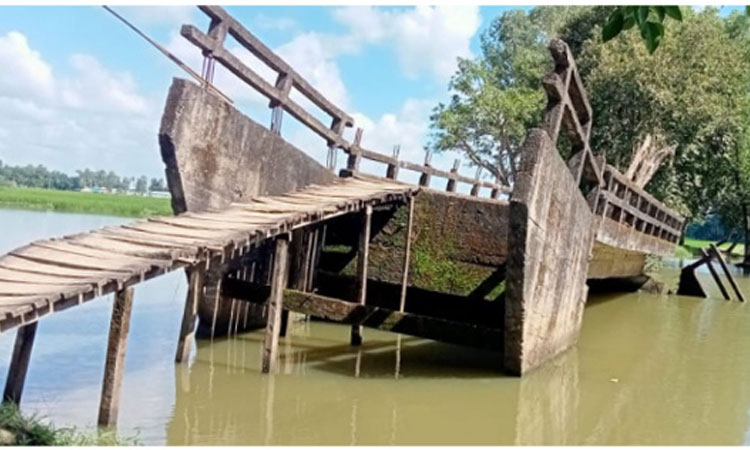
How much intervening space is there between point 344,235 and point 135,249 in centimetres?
451

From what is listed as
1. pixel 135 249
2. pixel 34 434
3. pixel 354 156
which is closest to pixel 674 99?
pixel 354 156

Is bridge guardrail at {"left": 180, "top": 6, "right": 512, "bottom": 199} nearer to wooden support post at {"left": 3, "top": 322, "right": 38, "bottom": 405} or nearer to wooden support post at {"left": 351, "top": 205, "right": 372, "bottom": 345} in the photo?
Answer: wooden support post at {"left": 351, "top": 205, "right": 372, "bottom": 345}

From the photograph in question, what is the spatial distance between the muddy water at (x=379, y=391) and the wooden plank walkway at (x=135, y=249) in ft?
3.89

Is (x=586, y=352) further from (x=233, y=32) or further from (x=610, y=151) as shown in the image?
(x=610, y=151)

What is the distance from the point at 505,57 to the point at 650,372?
24.7m

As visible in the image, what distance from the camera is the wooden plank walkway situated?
4836mm

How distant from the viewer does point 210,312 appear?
9625 millimetres

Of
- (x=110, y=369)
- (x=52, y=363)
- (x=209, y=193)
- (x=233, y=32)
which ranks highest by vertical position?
(x=233, y=32)

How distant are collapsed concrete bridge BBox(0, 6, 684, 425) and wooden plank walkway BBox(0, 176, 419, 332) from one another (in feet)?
0.09

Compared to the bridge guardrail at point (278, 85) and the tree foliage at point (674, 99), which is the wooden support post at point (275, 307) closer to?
the bridge guardrail at point (278, 85)

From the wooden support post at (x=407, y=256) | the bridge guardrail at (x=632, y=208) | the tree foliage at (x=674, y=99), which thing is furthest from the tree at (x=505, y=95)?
the wooden support post at (x=407, y=256)

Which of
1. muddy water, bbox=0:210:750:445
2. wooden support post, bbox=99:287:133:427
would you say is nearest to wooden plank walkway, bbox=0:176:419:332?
wooden support post, bbox=99:287:133:427

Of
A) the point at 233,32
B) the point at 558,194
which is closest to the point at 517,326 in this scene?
the point at 558,194

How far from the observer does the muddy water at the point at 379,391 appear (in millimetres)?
6172
